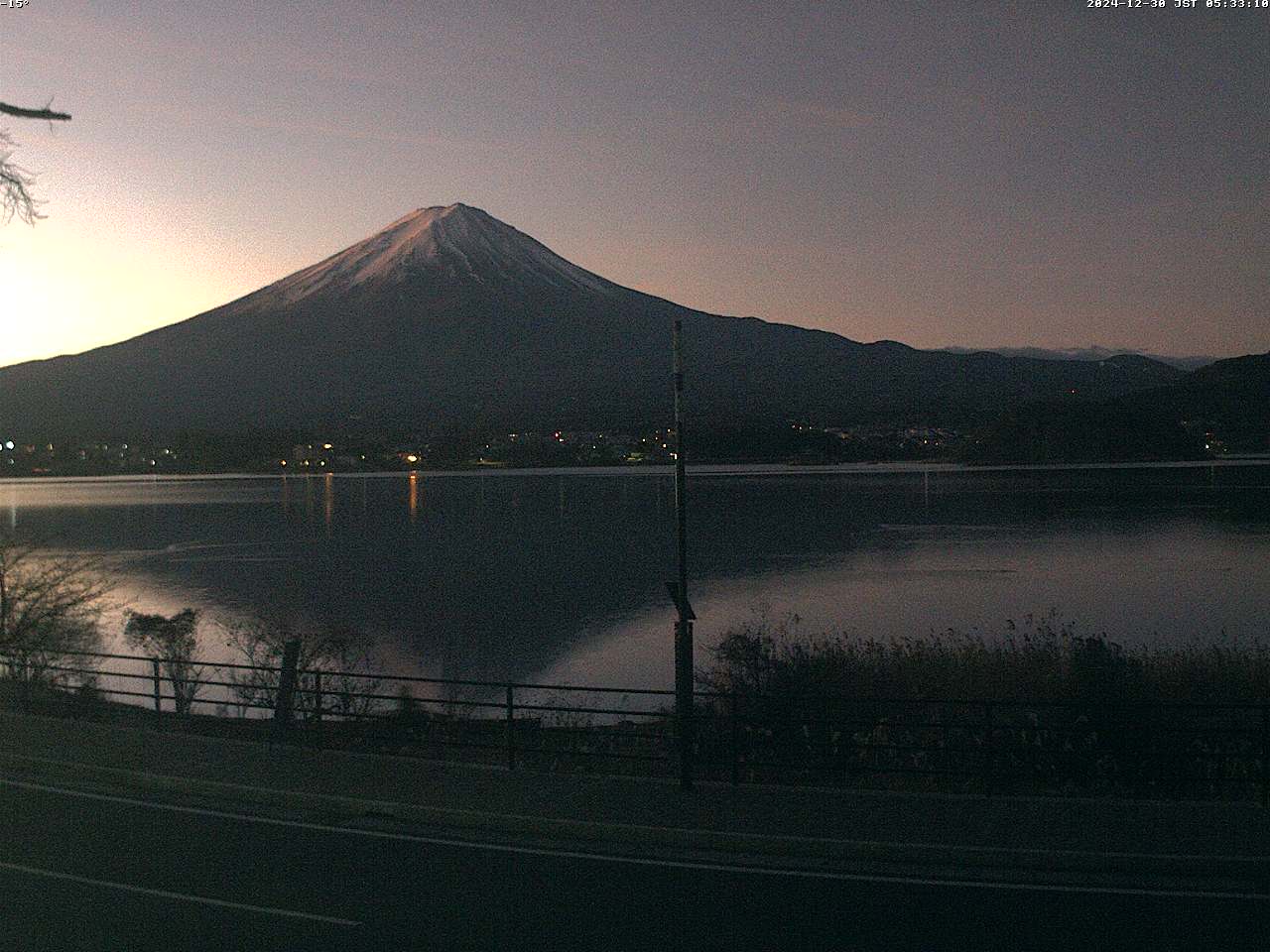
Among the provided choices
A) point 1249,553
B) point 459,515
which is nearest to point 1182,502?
point 1249,553

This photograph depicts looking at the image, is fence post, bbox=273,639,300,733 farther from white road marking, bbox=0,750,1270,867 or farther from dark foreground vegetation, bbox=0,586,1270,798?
white road marking, bbox=0,750,1270,867

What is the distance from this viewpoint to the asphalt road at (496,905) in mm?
7121

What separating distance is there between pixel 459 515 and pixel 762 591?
57.7 m

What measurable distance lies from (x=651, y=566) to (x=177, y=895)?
166 ft

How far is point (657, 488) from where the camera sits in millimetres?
150875

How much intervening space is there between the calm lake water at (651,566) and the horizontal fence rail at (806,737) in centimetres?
974

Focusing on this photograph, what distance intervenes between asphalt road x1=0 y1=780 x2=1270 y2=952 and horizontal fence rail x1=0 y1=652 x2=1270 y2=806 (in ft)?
7.47

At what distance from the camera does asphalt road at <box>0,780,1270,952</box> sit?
7.12 metres

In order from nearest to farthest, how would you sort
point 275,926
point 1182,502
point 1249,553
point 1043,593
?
point 275,926, point 1043,593, point 1249,553, point 1182,502

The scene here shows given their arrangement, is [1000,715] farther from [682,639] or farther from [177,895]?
[177,895]

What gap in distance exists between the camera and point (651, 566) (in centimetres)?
5838

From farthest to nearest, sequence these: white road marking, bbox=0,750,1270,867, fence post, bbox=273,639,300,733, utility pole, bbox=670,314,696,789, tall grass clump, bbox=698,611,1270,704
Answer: tall grass clump, bbox=698,611,1270,704, fence post, bbox=273,639,300,733, utility pole, bbox=670,314,696,789, white road marking, bbox=0,750,1270,867

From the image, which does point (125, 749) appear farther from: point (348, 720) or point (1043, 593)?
point (1043, 593)

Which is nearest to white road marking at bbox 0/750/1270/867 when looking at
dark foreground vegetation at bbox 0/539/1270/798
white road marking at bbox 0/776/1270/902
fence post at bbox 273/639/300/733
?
white road marking at bbox 0/776/1270/902
